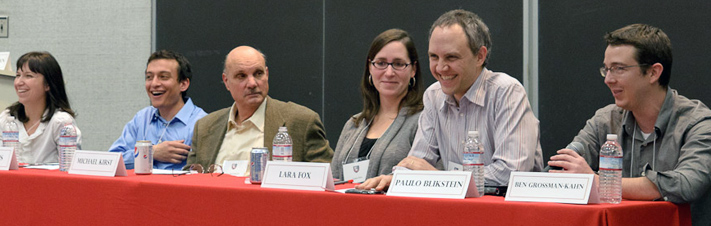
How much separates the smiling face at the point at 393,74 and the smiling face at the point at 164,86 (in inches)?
45.4

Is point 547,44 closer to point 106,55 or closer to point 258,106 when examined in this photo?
point 258,106

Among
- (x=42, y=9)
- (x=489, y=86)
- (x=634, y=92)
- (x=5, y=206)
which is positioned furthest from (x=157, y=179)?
(x=42, y=9)

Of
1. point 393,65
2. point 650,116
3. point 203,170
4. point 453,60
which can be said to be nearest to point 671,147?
point 650,116

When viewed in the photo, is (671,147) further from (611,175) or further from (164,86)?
(164,86)

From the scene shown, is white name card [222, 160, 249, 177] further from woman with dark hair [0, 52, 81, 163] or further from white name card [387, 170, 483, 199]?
woman with dark hair [0, 52, 81, 163]

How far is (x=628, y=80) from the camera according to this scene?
1955mm

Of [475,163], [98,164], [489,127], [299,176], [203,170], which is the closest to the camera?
[475,163]

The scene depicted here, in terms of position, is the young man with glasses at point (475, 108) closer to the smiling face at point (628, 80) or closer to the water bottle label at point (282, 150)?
the smiling face at point (628, 80)

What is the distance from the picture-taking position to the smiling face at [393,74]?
2.70 metres

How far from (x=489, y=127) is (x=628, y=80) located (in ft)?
1.39

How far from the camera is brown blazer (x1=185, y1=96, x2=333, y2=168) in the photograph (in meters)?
2.89

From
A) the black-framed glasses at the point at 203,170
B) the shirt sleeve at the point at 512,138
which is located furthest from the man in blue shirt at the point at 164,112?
the shirt sleeve at the point at 512,138

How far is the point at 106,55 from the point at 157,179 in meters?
2.90

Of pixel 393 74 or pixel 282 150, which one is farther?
pixel 393 74
